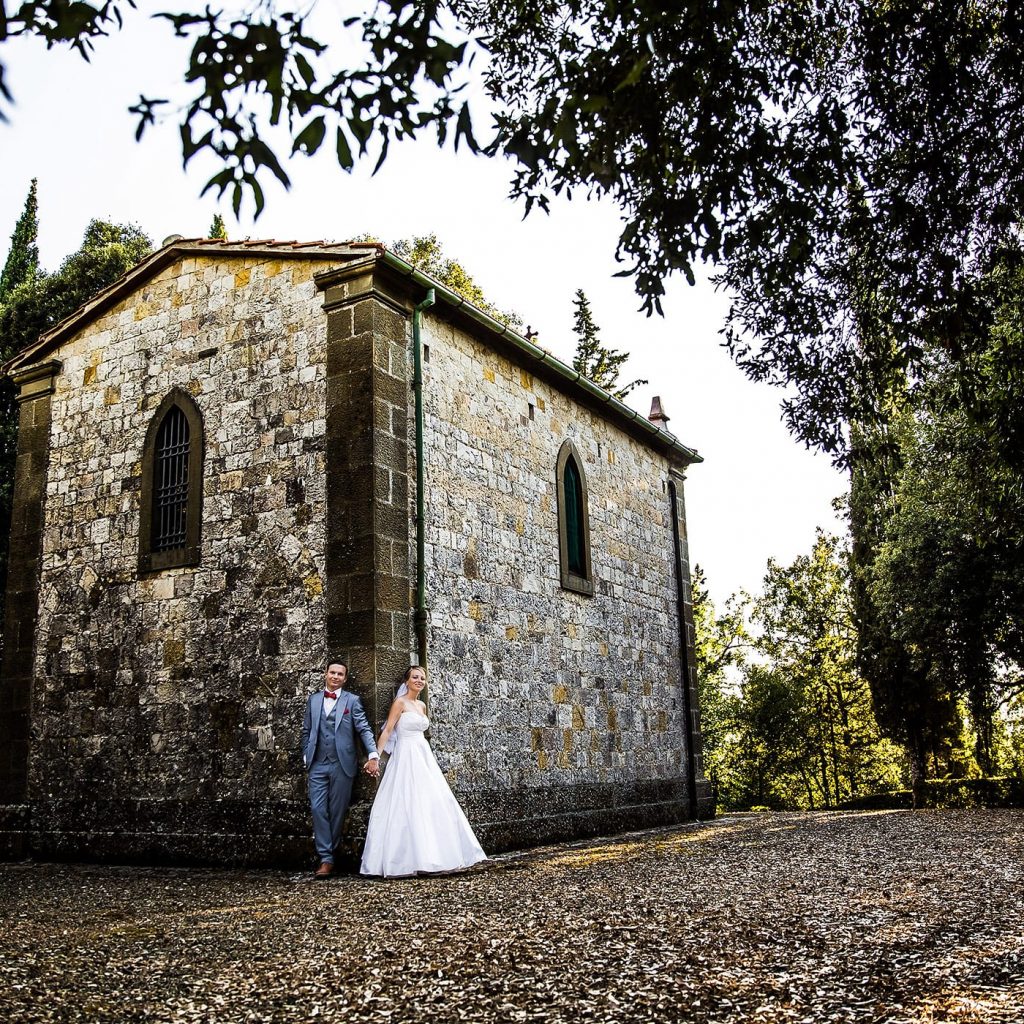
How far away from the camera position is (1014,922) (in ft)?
16.4

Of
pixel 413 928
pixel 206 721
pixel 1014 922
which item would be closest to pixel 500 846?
pixel 206 721

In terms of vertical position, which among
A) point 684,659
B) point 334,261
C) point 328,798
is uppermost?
point 334,261

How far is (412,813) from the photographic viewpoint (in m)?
8.06

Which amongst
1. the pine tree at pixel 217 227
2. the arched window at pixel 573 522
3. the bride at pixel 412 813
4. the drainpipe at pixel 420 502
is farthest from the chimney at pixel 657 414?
the pine tree at pixel 217 227

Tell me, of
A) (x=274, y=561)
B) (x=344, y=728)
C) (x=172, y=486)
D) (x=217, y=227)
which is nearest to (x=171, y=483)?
(x=172, y=486)

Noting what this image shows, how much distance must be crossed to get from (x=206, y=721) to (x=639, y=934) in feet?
19.7

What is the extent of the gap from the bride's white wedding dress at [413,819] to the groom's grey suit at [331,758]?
1.06 feet

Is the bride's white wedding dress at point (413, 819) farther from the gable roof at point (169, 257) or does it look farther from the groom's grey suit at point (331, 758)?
the gable roof at point (169, 257)

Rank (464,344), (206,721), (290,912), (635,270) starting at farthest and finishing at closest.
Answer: (464,344), (206,721), (290,912), (635,270)

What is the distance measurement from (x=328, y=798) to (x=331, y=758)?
14.3 inches

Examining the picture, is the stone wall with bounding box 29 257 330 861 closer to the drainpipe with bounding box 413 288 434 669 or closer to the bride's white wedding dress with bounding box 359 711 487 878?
the drainpipe with bounding box 413 288 434 669

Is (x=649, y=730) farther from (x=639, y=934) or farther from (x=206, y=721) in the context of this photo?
(x=639, y=934)

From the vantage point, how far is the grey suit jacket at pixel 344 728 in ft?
27.6

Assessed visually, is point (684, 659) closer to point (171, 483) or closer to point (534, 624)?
point (534, 624)
